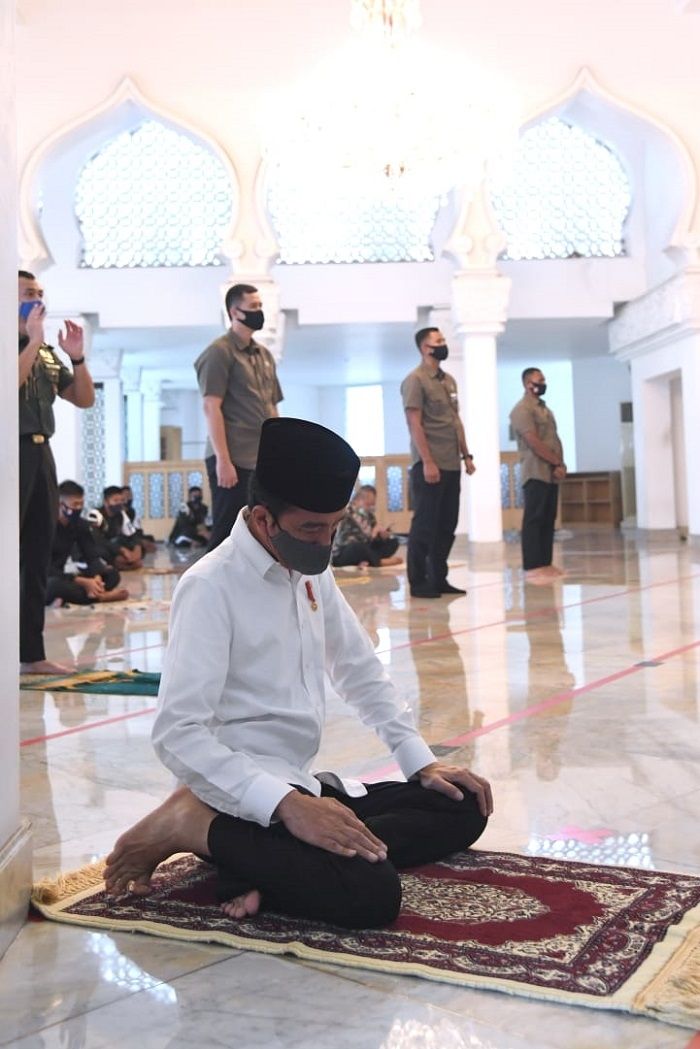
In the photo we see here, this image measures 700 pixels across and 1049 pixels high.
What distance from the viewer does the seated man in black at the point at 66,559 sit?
6.42 meters

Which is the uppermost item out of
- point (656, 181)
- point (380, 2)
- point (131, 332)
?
point (380, 2)

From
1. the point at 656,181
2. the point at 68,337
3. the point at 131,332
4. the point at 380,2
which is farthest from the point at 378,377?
the point at 68,337

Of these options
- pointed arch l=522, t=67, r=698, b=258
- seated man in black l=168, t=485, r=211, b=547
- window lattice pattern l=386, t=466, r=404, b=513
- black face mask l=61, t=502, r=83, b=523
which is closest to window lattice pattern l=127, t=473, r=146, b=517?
seated man in black l=168, t=485, r=211, b=547

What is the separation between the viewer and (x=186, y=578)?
1.69m

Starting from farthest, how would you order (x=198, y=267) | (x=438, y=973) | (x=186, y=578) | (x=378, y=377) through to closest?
(x=378, y=377) < (x=198, y=267) < (x=186, y=578) < (x=438, y=973)

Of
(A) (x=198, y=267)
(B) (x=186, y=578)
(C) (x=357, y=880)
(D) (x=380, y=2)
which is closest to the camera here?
(C) (x=357, y=880)

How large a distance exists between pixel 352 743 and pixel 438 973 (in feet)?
4.40

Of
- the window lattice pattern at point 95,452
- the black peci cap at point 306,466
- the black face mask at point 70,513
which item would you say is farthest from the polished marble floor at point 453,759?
the window lattice pattern at point 95,452

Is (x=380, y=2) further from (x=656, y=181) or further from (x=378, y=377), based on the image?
(x=378, y=377)

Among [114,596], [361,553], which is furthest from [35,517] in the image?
[361,553]

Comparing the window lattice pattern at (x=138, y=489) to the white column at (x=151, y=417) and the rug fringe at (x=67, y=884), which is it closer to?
the white column at (x=151, y=417)

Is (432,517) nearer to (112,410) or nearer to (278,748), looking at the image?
(278,748)

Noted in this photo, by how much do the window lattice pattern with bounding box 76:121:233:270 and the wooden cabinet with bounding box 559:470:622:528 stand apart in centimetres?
702

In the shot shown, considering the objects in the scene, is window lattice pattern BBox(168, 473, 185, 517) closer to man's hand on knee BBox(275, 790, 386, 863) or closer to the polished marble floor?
the polished marble floor
